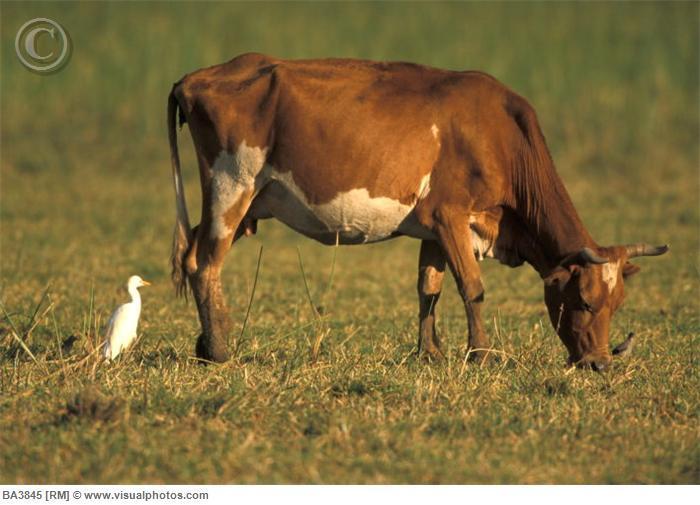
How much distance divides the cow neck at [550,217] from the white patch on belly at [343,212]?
62 centimetres

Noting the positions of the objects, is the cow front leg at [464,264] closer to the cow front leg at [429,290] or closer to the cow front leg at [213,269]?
the cow front leg at [429,290]

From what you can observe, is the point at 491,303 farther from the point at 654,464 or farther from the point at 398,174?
the point at 654,464

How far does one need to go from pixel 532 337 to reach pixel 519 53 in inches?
526

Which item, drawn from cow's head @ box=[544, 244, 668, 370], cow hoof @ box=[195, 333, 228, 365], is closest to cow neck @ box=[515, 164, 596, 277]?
cow's head @ box=[544, 244, 668, 370]

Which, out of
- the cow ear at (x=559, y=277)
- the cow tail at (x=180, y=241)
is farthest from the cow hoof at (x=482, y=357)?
the cow tail at (x=180, y=241)

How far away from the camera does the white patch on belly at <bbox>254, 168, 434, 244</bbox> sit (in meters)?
8.09

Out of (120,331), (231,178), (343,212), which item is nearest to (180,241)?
(231,178)

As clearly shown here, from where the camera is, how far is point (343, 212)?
26.6 feet

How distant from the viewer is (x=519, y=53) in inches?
849

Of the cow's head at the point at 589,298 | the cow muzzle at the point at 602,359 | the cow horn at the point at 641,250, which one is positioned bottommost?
the cow muzzle at the point at 602,359

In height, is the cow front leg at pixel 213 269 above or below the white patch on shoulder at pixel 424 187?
below

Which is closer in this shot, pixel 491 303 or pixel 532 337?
pixel 532 337

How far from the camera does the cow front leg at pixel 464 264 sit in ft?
26.5
